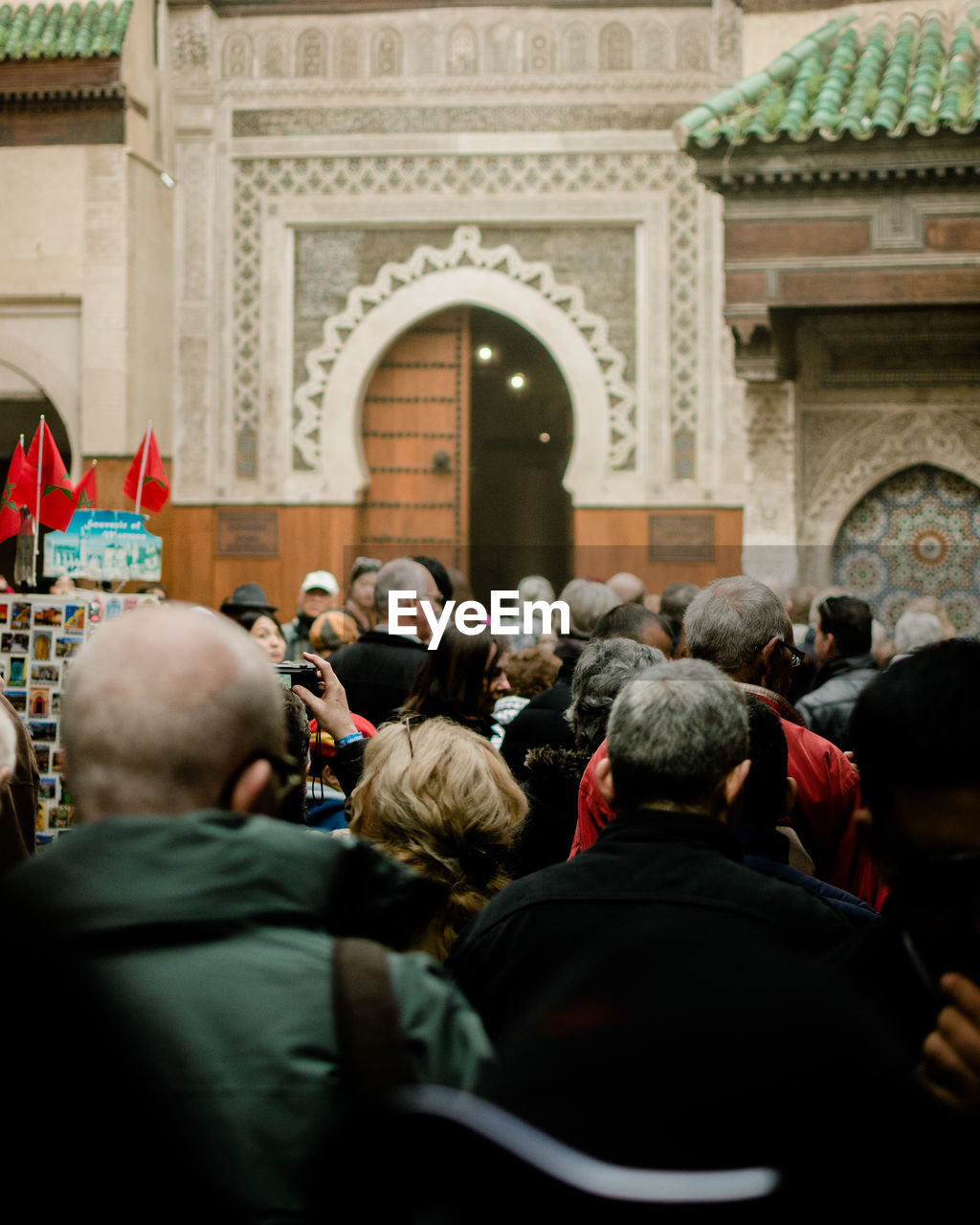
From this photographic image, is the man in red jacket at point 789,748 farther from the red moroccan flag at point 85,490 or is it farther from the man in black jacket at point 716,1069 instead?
the red moroccan flag at point 85,490

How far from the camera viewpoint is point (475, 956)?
1.93 metres

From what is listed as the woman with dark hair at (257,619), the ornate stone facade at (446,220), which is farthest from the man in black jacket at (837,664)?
the ornate stone facade at (446,220)

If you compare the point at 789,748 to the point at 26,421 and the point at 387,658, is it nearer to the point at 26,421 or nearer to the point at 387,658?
the point at 387,658

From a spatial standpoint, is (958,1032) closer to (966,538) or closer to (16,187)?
(966,538)

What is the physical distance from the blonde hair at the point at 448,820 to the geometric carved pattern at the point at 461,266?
8475 mm

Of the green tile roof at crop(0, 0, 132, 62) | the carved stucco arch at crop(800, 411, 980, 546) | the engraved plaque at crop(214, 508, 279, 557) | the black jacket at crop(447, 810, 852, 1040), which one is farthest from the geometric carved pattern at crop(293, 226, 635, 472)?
the black jacket at crop(447, 810, 852, 1040)

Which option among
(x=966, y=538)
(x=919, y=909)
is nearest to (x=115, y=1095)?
(x=919, y=909)

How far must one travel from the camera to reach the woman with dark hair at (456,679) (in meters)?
3.55

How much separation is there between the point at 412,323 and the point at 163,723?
10.2 metres

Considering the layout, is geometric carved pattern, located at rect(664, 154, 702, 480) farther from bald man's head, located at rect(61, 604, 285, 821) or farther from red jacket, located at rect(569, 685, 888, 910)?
bald man's head, located at rect(61, 604, 285, 821)

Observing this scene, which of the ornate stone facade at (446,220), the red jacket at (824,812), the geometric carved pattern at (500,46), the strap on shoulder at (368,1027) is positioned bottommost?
the red jacket at (824,812)

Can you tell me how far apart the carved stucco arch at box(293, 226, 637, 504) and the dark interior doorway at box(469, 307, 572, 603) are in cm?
60

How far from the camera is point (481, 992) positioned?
6.20 ft

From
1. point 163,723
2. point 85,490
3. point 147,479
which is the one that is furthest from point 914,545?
point 163,723
